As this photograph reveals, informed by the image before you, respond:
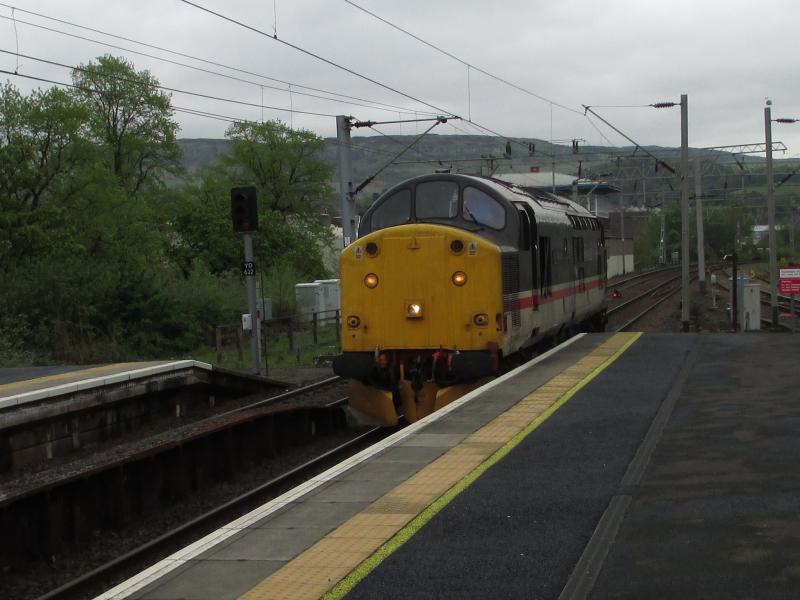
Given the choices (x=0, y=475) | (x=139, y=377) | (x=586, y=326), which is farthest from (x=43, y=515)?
(x=586, y=326)

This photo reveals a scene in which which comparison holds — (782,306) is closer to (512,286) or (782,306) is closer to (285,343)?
(285,343)

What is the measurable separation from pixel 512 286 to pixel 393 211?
2288 mm

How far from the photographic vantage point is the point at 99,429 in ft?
53.0

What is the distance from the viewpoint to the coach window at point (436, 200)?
1527 cm

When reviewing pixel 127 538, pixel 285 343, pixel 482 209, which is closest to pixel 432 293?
pixel 482 209

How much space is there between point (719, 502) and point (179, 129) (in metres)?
53.4

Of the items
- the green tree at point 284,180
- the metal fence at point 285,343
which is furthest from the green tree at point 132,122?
the metal fence at point 285,343

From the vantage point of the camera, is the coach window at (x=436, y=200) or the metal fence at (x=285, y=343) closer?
the coach window at (x=436, y=200)

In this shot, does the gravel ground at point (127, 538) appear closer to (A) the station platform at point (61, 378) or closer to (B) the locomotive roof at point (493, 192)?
(A) the station platform at point (61, 378)

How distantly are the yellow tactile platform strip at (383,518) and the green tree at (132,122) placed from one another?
45.8 metres

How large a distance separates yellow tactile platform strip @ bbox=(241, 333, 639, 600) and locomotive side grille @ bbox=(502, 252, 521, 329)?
2098 mm

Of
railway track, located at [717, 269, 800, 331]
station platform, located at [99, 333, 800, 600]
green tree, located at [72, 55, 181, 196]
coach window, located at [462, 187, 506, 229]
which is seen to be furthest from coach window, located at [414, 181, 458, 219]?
green tree, located at [72, 55, 181, 196]

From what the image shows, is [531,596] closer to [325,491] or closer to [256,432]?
[325,491]

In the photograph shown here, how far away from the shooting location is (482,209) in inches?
597
